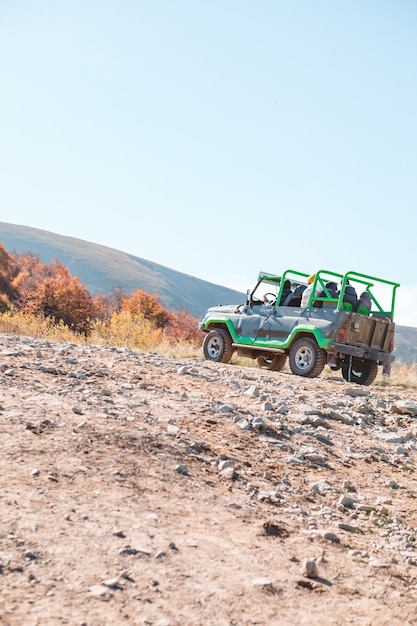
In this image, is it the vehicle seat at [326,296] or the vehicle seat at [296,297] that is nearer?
the vehicle seat at [326,296]

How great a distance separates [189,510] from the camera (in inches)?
145

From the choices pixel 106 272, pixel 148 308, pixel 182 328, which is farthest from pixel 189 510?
pixel 106 272

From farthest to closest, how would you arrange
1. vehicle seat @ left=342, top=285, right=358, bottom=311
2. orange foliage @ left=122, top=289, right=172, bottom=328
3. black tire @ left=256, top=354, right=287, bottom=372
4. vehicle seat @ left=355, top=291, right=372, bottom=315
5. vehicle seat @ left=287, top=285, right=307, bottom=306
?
1. orange foliage @ left=122, top=289, right=172, bottom=328
2. black tire @ left=256, top=354, right=287, bottom=372
3. vehicle seat @ left=287, top=285, right=307, bottom=306
4. vehicle seat @ left=355, top=291, right=372, bottom=315
5. vehicle seat @ left=342, top=285, right=358, bottom=311

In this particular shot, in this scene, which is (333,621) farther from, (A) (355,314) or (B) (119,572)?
(A) (355,314)

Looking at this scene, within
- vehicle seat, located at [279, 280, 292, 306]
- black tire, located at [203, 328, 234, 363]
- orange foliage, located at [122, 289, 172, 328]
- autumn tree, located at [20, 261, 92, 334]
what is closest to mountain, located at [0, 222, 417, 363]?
orange foliage, located at [122, 289, 172, 328]

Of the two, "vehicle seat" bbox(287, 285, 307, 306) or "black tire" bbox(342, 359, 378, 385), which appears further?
"vehicle seat" bbox(287, 285, 307, 306)

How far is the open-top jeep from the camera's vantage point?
1158 cm

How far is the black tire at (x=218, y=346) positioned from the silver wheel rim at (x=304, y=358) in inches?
76.0

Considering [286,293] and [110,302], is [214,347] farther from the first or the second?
[110,302]

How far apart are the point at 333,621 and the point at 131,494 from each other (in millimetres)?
1389

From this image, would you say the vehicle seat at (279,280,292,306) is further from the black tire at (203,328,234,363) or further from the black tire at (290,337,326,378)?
the black tire at (203,328,234,363)

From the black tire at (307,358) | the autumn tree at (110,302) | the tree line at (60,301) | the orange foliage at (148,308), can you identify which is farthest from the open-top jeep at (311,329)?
the orange foliage at (148,308)

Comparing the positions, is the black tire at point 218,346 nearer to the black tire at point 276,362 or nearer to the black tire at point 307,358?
the black tire at point 276,362

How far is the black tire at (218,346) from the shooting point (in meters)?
13.5
